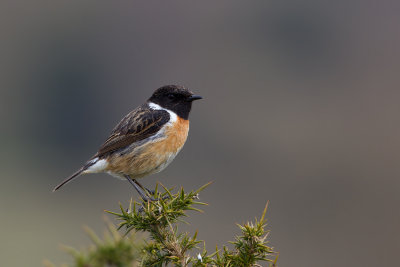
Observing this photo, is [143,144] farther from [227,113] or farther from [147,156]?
[227,113]

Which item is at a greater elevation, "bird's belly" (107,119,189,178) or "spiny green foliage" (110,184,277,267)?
"bird's belly" (107,119,189,178)

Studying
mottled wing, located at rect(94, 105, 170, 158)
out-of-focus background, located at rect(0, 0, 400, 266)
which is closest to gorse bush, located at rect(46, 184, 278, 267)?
mottled wing, located at rect(94, 105, 170, 158)

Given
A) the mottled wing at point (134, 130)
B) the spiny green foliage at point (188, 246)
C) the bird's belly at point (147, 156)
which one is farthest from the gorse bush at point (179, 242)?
the mottled wing at point (134, 130)

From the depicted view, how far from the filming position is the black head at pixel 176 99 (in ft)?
28.9

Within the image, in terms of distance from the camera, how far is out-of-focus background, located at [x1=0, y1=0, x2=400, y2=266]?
7056 centimetres

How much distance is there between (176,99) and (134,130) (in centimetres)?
81

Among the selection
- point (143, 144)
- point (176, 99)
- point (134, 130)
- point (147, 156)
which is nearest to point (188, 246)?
point (147, 156)

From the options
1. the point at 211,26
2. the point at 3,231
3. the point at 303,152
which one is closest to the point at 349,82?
the point at 303,152

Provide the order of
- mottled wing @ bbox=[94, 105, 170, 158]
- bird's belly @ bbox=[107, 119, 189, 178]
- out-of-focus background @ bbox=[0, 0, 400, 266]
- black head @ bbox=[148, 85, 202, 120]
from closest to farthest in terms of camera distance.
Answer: bird's belly @ bbox=[107, 119, 189, 178], mottled wing @ bbox=[94, 105, 170, 158], black head @ bbox=[148, 85, 202, 120], out-of-focus background @ bbox=[0, 0, 400, 266]

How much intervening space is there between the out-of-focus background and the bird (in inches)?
1663

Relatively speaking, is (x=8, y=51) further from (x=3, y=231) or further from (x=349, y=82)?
(x=349, y=82)

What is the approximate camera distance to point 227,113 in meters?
92.1

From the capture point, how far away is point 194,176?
7819cm

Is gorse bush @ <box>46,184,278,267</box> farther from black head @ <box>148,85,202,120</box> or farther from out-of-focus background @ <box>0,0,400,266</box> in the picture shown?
out-of-focus background @ <box>0,0,400,266</box>
